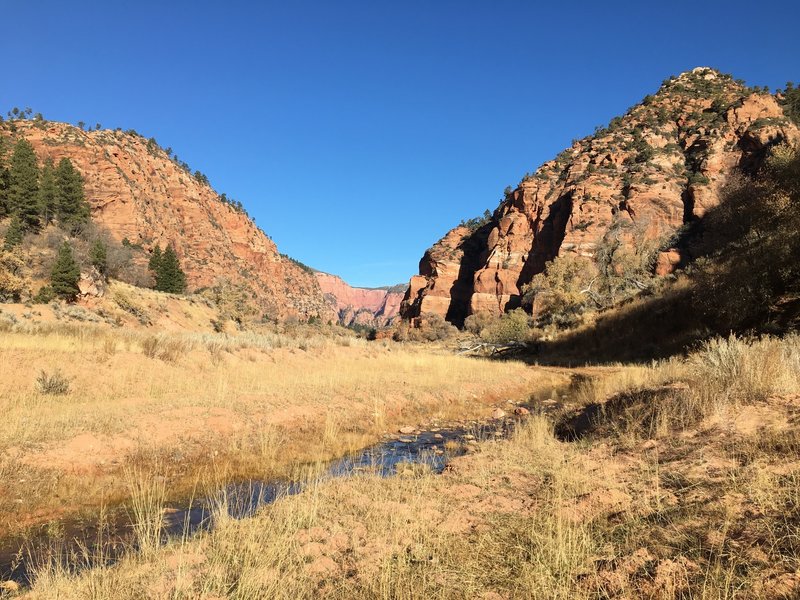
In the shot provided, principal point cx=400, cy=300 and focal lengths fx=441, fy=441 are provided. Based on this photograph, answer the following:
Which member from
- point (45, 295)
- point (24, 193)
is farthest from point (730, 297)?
point (24, 193)

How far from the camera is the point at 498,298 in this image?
8144 centimetres

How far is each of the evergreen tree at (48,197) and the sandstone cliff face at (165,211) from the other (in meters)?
12.2

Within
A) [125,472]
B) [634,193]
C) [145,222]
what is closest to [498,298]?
[634,193]

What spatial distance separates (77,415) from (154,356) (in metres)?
5.05

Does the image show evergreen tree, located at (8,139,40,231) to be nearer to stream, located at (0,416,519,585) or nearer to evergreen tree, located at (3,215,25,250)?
evergreen tree, located at (3,215,25,250)

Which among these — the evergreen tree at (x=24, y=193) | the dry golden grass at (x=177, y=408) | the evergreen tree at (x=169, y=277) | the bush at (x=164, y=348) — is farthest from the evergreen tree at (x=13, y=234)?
the bush at (x=164, y=348)

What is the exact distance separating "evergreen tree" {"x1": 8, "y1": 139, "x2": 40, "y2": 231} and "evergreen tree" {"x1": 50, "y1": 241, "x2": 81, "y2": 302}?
17.5 meters

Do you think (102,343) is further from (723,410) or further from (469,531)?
(723,410)

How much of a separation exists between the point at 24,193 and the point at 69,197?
315 inches

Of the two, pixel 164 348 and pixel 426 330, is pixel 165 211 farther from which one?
pixel 164 348

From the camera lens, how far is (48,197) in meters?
50.6

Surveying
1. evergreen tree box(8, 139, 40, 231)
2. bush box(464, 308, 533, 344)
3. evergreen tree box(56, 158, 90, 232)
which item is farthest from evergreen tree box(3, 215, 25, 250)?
bush box(464, 308, 533, 344)

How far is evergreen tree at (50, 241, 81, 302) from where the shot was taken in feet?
100

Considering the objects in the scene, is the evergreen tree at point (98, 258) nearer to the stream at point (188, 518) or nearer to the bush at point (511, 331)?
the bush at point (511, 331)
